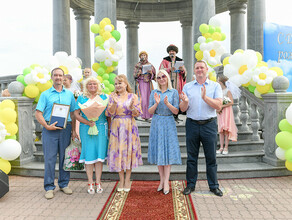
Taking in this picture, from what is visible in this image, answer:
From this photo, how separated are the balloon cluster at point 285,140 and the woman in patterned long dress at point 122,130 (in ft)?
9.32

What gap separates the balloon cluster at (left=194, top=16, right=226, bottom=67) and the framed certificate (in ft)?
17.3

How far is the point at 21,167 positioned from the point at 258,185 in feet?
15.7

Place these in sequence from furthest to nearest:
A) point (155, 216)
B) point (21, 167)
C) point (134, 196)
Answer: point (21, 167) → point (134, 196) → point (155, 216)

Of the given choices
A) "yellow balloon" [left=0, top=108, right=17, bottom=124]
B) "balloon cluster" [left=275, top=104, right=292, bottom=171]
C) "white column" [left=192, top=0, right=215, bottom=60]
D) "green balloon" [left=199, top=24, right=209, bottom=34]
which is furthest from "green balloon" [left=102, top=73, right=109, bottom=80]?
"balloon cluster" [left=275, top=104, right=292, bottom=171]

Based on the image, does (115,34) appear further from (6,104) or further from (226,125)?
(226,125)

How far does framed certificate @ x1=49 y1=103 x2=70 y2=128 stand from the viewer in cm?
414

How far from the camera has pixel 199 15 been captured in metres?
8.88

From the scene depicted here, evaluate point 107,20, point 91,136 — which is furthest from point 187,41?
point 91,136

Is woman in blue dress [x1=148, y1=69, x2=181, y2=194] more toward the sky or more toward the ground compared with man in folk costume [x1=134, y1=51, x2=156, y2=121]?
more toward the ground

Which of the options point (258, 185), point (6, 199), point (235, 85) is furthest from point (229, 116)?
point (6, 199)

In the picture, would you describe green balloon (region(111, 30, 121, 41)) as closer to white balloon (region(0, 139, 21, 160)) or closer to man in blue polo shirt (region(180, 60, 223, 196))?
white balloon (region(0, 139, 21, 160))

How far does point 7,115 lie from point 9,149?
2.34 feet

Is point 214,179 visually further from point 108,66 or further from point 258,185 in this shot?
point 108,66

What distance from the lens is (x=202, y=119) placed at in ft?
13.6
